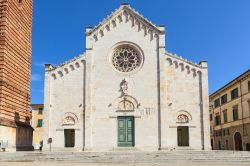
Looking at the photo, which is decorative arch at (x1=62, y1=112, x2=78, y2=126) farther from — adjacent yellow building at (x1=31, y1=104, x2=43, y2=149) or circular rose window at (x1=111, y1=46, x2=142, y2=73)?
adjacent yellow building at (x1=31, y1=104, x2=43, y2=149)

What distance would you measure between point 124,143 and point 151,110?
4285mm

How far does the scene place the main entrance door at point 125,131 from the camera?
31828mm

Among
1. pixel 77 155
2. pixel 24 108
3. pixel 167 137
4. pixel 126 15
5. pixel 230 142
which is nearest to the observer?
pixel 77 155

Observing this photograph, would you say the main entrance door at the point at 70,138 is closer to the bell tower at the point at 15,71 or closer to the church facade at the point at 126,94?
the church facade at the point at 126,94

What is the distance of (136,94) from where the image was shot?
32.4 m

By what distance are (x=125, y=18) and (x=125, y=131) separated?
11935mm

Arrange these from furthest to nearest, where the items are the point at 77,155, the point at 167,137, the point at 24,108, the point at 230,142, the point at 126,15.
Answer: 1. the point at 230,142
2. the point at 24,108
3. the point at 126,15
4. the point at 167,137
5. the point at 77,155

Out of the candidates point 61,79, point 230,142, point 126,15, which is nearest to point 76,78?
point 61,79

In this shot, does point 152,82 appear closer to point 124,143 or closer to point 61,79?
point 124,143

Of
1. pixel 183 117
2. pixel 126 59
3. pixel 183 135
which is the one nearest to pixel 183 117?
pixel 183 117

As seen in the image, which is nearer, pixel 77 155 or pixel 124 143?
pixel 77 155

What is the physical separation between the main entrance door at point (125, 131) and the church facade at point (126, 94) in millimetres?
99

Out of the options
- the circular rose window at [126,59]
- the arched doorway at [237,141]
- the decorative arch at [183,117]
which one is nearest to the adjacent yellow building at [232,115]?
the arched doorway at [237,141]

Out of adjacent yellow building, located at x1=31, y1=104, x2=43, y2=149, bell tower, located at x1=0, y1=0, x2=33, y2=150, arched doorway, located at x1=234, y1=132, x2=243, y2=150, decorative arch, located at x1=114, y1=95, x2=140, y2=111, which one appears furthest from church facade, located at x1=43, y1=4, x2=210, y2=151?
adjacent yellow building, located at x1=31, y1=104, x2=43, y2=149
